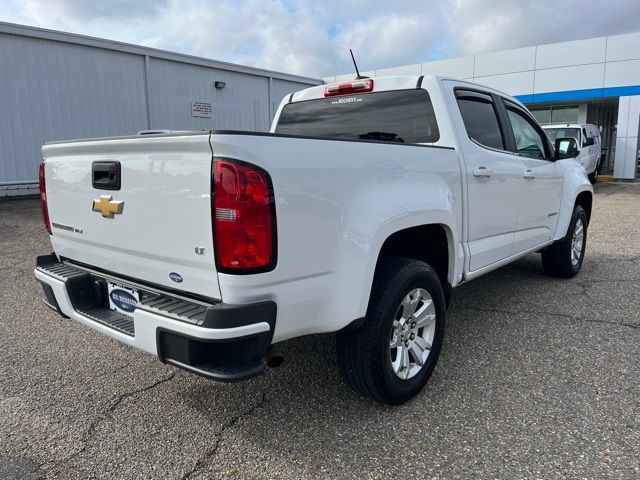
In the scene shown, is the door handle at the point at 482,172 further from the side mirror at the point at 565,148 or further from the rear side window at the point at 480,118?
the side mirror at the point at 565,148

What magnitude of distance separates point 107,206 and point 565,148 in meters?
4.40

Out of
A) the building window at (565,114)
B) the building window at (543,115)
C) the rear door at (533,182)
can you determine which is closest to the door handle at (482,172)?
the rear door at (533,182)

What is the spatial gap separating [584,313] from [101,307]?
3.85 meters

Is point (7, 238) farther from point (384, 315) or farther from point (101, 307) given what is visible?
point (384, 315)

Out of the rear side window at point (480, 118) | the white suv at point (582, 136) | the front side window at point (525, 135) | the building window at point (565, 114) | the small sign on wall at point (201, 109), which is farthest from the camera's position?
the building window at point (565, 114)

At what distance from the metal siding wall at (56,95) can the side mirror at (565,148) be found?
37.8ft

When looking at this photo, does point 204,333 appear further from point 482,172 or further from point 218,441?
point 482,172

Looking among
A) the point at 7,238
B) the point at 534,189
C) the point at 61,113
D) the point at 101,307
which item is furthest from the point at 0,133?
the point at 534,189

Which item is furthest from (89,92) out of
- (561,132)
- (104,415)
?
(561,132)

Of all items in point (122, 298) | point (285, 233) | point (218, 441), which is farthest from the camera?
point (122, 298)

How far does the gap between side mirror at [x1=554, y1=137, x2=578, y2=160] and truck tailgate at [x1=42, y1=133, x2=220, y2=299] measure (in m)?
4.10

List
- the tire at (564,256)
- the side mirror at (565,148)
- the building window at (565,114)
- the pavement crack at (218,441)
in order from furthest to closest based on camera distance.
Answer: the building window at (565,114) → the tire at (564,256) → the side mirror at (565,148) → the pavement crack at (218,441)

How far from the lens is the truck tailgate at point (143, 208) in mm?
2115

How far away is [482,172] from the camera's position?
3.49 metres
